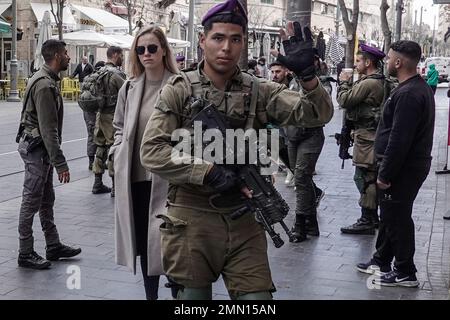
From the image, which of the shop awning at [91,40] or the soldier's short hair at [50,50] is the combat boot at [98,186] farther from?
the shop awning at [91,40]

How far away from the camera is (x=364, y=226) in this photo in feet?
22.8

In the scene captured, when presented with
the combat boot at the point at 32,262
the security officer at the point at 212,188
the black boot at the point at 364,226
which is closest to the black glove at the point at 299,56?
the security officer at the point at 212,188

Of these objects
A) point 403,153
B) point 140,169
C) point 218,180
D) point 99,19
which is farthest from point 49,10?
point 218,180

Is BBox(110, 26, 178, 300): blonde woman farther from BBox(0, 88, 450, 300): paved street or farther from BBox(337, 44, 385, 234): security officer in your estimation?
BBox(337, 44, 385, 234): security officer

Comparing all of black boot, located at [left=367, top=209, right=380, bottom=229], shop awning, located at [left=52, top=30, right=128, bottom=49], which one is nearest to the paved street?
black boot, located at [left=367, top=209, right=380, bottom=229]

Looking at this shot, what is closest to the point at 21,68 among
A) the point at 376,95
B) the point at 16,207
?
the point at 16,207

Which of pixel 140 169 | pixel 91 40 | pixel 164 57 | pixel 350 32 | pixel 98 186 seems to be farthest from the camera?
pixel 91 40

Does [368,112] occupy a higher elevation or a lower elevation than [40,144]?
higher

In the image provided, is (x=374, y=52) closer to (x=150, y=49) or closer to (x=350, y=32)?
(x=150, y=49)

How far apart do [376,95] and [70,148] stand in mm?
7780

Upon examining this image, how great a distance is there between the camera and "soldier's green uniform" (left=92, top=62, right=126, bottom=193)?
831cm

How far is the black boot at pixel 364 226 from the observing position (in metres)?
6.92

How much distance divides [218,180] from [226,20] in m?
0.80
